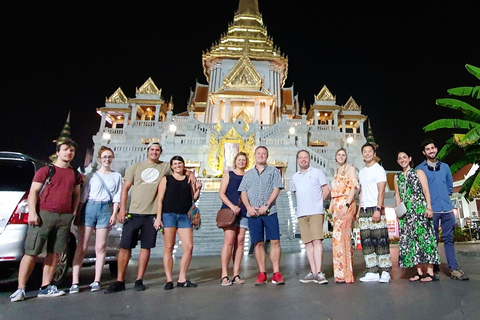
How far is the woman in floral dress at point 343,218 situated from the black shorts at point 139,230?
2.43 metres

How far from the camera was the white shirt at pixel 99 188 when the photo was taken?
421 cm

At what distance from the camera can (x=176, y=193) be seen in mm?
4168

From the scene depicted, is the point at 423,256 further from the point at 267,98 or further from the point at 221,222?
the point at 267,98

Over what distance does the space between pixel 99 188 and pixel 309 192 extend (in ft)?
9.44

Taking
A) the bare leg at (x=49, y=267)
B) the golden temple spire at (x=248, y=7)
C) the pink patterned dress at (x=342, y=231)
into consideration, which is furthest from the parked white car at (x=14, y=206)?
the golden temple spire at (x=248, y=7)

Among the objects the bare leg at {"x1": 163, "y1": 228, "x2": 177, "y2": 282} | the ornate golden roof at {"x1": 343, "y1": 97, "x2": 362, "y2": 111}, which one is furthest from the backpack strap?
the ornate golden roof at {"x1": 343, "y1": 97, "x2": 362, "y2": 111}

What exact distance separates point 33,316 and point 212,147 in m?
18.6

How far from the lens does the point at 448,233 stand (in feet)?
14.9

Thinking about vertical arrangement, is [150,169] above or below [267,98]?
below

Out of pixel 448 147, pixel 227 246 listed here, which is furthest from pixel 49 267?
pixel 448 147

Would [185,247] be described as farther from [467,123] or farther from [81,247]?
[467,123]

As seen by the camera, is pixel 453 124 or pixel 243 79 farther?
pixel 243 79

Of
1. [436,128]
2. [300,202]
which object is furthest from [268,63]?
[300,202]

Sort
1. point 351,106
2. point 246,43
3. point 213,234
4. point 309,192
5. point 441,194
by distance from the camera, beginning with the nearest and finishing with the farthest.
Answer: point 309,192 < point 441,194 < point 213,234 < point 351,106 < point 246,43
